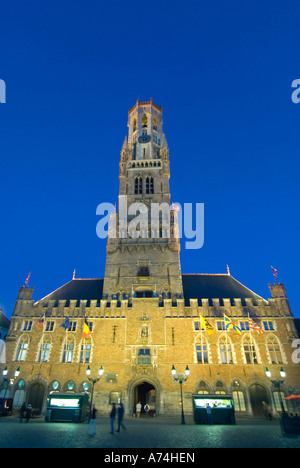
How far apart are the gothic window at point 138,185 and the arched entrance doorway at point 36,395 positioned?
28.6 meters

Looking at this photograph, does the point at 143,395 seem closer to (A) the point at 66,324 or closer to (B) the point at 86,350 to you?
(B) the point at 86,350

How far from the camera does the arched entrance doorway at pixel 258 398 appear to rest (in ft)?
85.4

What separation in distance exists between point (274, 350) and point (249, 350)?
8.76 ft

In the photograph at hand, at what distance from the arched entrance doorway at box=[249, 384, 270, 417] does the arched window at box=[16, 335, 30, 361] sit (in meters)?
24.9

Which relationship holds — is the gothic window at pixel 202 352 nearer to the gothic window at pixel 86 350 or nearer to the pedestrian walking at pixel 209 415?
the pedestrian walking at pixel 209 415

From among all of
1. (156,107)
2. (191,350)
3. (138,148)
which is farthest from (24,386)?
(156,107)

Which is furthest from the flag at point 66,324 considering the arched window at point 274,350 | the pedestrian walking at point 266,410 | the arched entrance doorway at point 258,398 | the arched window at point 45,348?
the arched window at point 274,350

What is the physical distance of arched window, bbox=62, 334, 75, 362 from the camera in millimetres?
29138

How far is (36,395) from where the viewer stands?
90.1 ft

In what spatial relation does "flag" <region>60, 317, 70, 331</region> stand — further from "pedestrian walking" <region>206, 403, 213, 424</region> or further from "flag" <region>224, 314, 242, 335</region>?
"flag" <region>224, 314, 242, 335</region>

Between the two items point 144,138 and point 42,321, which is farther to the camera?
point 144,138

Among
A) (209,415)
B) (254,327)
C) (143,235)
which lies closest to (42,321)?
(143,235)

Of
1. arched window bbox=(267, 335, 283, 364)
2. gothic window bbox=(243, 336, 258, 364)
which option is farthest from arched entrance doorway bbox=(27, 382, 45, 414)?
arched window bbox=(267, 335, 283, 364)
